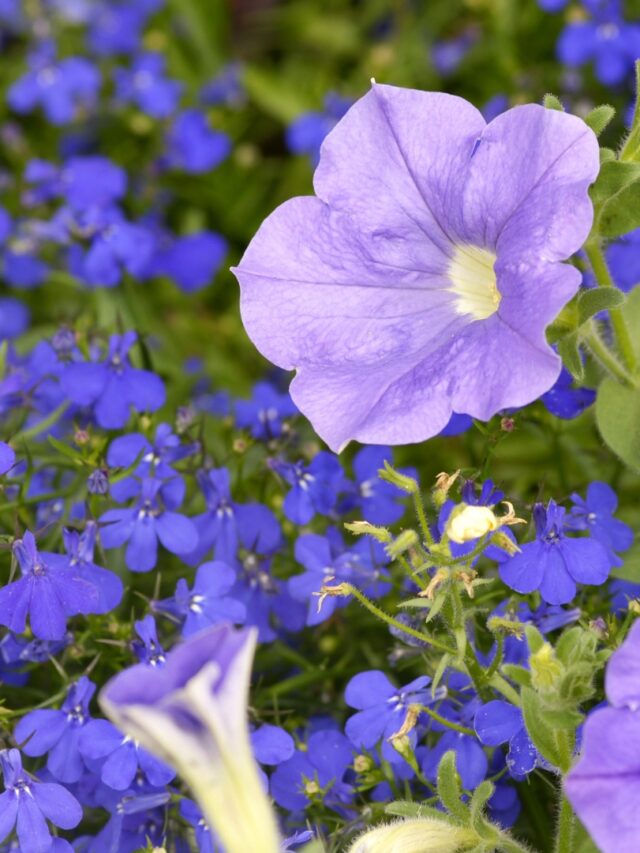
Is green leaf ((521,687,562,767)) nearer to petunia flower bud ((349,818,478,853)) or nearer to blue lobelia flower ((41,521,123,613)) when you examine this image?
petunia flower bud ((349,818,478,853))

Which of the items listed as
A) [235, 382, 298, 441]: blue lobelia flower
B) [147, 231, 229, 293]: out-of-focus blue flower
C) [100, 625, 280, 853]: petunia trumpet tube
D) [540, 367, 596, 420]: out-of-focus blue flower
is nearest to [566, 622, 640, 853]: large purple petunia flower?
[100, 625, 280, 853]: petunia trumpet tube

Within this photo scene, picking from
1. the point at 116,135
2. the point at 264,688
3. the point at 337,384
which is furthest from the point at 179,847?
the point at 116,135

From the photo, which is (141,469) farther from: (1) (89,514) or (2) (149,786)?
(2) (149,786)

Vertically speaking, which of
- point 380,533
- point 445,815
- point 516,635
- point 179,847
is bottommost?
point 179,847

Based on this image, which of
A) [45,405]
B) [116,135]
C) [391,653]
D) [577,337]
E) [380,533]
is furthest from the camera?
[116,135]

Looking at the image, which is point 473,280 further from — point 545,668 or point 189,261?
point 189,261

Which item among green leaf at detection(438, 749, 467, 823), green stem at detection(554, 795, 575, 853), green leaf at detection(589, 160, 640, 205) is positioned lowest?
green stem at detection(554, 795, 575, 853)
